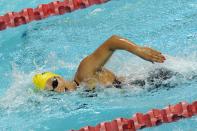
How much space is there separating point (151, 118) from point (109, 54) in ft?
2.25

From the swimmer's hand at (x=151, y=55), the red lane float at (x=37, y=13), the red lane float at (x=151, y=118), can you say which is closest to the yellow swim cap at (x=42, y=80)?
the red lane float at (x=151, y=118)

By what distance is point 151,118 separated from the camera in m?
3.66

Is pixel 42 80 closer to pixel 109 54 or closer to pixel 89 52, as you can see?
pixel 109 54

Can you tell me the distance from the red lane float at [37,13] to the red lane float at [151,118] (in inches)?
103

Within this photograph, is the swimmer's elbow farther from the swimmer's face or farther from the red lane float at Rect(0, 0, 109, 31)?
the red lane float at Rect(0, 0, 109, 31)

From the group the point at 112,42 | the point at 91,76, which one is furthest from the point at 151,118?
the point at 91,76

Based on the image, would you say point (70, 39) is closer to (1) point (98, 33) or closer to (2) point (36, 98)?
(1) point (98, 33)

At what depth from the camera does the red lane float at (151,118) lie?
3.59 meters

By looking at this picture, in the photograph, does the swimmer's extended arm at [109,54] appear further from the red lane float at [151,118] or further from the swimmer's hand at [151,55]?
the red lane float at [151,118]

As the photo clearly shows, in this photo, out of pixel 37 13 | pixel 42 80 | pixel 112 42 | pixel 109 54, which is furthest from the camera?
pixel 37 13

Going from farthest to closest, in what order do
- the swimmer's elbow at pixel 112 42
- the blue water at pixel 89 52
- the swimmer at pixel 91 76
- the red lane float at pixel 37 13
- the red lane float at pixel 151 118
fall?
the red lane float at pixel 37 13 < the blue water at pixel 89 52 < the swimmer at pixel 91 76 < the swimmer's elbow at pixel 112 42 < the red lane float at pixel 151 118

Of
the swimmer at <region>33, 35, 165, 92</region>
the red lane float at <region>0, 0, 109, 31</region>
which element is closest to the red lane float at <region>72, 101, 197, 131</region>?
the swimmer at <region>33, 35, 165, 92</region>

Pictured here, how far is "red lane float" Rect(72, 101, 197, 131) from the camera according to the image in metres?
3.59

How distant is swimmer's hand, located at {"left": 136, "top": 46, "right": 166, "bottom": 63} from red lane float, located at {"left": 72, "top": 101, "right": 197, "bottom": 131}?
0.36 metres
